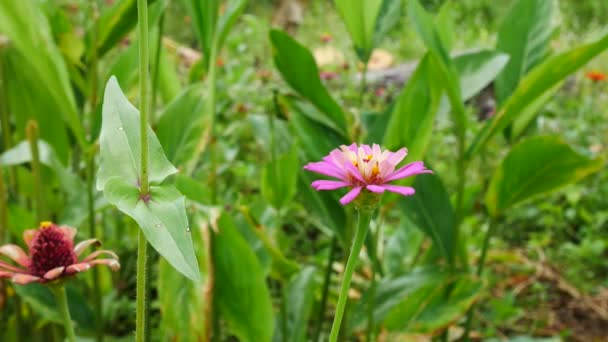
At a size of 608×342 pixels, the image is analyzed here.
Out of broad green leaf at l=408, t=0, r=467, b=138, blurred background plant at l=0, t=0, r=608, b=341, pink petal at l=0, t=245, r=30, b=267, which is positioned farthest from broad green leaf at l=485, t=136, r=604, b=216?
pink petal at l=0, t=245, r=30, b=267

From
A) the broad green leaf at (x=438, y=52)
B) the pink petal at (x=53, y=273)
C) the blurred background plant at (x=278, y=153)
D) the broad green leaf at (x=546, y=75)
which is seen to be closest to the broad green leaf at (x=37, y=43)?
the blurred background plant at (x=278, y=153)

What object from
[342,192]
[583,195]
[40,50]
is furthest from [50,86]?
[583,195]

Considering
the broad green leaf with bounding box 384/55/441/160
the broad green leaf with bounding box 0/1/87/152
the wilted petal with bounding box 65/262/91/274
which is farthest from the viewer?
the broad green leaf with bounding box 384/55/441/160

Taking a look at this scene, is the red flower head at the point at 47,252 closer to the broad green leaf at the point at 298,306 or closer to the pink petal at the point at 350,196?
the pink petal at the point at 350,196

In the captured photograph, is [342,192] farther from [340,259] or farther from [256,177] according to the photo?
[256,177]

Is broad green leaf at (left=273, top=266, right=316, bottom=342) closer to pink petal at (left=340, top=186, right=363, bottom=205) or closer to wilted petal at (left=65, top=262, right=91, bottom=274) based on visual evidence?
wilted petal at (left=65, top=262, right=91, bottom=274)

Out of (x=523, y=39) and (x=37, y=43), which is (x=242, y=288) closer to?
(x=37, y=43)
